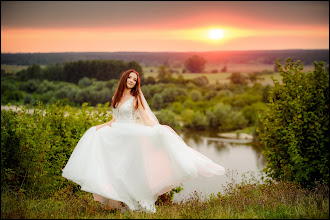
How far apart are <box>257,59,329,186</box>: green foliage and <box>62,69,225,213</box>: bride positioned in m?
2.92

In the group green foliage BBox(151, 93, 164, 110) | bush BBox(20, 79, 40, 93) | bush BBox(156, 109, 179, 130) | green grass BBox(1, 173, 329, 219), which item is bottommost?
bush BBox(156, 109, 179, 130)

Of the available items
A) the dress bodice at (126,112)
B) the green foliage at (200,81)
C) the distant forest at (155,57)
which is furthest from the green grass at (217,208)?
the green foliage at (200,81)

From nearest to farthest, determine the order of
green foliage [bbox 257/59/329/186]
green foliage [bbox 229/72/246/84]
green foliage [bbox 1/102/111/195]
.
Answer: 1. green foliage [bbox 1/102/111/195]
2. green foliage [bbox 257/59/329/186]
3. green foliage [bbox 229/72/246/84]

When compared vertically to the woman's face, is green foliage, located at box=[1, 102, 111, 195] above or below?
below

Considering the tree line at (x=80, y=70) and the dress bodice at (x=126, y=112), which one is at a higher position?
the tree line at (x=80, y=70)

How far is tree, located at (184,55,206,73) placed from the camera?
72919 millimetres

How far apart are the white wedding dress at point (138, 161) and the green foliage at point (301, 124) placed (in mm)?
2924

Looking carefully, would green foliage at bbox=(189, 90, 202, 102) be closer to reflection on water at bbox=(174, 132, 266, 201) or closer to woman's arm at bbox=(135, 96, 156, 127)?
reflection on water at bbox=(174, 132, 266, 201)

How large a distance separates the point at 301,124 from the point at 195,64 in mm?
66179

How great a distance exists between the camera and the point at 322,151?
801cm

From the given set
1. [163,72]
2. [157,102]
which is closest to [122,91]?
[157,102]

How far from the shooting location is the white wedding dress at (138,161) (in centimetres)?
566

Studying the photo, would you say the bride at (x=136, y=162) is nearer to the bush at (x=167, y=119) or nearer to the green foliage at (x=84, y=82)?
the bush at (x=167, y=119)

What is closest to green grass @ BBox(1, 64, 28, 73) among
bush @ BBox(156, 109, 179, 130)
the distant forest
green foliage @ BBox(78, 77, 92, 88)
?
the distant forest
